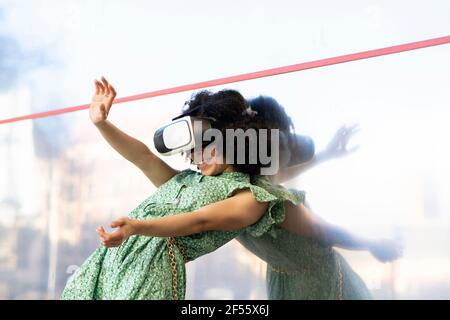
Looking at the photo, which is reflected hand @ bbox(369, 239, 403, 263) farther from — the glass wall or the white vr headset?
the white vr headset

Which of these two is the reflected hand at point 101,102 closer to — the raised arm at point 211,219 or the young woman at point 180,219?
the young woman at point 180,219

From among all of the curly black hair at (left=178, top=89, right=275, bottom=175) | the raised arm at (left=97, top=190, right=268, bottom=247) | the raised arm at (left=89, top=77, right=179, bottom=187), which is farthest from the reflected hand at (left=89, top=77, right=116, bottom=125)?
the raised arm at (left=97, top=190, right=268, bottom=247)

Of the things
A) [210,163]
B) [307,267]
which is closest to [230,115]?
[210,163]

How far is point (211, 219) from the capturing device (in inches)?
39.7

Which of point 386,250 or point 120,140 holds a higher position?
point 120,140

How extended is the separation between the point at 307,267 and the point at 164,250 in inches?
11.6

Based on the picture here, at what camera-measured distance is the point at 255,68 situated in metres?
1.29

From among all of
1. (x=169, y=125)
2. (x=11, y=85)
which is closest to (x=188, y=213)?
(x=169, y=125)

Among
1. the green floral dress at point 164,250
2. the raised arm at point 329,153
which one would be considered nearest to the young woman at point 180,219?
the green floral dress at point 164,250

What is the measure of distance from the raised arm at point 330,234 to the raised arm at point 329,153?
77 mm

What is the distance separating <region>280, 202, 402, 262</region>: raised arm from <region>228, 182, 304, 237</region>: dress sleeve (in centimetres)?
4

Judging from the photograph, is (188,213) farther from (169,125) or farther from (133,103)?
(133,103)

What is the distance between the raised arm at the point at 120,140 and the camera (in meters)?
1.13

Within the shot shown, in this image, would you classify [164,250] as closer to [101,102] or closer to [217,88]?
[101,102]
